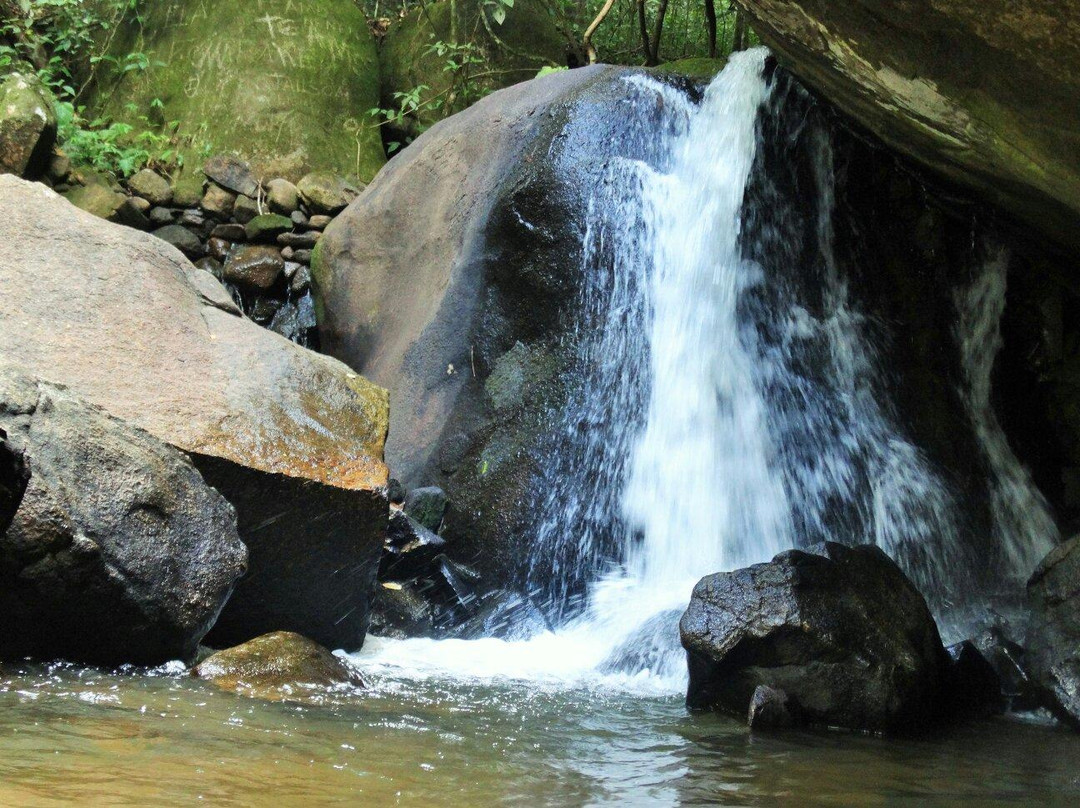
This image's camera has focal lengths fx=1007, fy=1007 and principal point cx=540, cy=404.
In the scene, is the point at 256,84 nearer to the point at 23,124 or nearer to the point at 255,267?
the point at 255,267

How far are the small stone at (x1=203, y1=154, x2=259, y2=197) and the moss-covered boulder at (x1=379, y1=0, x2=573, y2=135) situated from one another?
1.91 meters

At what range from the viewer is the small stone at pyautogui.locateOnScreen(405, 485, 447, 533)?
19.5 ft

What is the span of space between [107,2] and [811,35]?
869 centimetres

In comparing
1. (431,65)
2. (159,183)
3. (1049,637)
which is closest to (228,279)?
(159,183)

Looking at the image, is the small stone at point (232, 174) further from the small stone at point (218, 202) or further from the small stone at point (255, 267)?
the small stone at point (255, 267)

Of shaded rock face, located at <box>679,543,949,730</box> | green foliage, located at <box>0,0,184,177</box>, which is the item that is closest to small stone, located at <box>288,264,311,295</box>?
green foliage, located at <box>0,0,184,177</box>

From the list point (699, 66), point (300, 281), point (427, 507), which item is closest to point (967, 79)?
point (427, 507)

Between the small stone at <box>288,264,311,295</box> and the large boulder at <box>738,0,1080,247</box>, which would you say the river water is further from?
the small stone at <box>288,264,311,295</box>

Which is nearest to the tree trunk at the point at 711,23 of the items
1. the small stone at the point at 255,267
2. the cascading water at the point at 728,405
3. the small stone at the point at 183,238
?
the cascading water at the point at 728,405

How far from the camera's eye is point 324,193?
961 cm

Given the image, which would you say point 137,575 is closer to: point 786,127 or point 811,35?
point 811,35

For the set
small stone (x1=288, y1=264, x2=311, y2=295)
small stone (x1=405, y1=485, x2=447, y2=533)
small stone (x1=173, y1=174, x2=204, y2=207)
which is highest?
small stone (x1=173, y1=174, x2=204, y2=207)

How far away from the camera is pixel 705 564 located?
18.2 feet

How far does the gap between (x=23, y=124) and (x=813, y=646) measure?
24.9 ft
